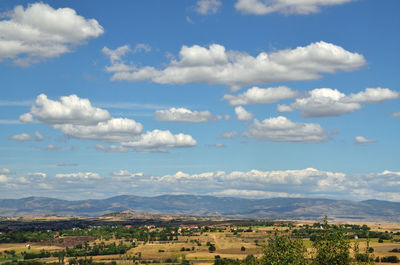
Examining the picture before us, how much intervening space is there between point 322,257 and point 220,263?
419 ft

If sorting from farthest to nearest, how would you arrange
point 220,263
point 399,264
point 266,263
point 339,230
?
point 220,263, point 399,264, point 266,263, point 339,230

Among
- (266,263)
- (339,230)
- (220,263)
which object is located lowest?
(220,263)

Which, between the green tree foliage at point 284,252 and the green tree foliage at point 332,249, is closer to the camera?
the green tree foliage at point 332,249

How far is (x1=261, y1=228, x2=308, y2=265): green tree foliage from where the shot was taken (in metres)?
79.9

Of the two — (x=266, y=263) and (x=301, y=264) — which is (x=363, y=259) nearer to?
(x=301, y=264)

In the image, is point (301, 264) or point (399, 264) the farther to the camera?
point (399, 264)

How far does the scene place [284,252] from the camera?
8544 centimetres

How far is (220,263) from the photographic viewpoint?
199 metres

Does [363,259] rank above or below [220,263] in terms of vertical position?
above

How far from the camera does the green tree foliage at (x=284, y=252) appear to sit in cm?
7989

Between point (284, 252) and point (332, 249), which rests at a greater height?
point (332, 249)

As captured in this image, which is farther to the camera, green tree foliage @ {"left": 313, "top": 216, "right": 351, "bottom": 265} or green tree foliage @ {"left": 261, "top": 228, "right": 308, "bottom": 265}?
green tree foliage @ {"left": 261, "top": 228, "right": 308, "bottom": 265}

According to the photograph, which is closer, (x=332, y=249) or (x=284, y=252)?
(x=332, y=249)

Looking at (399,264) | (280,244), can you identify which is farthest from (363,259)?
(399,264)
